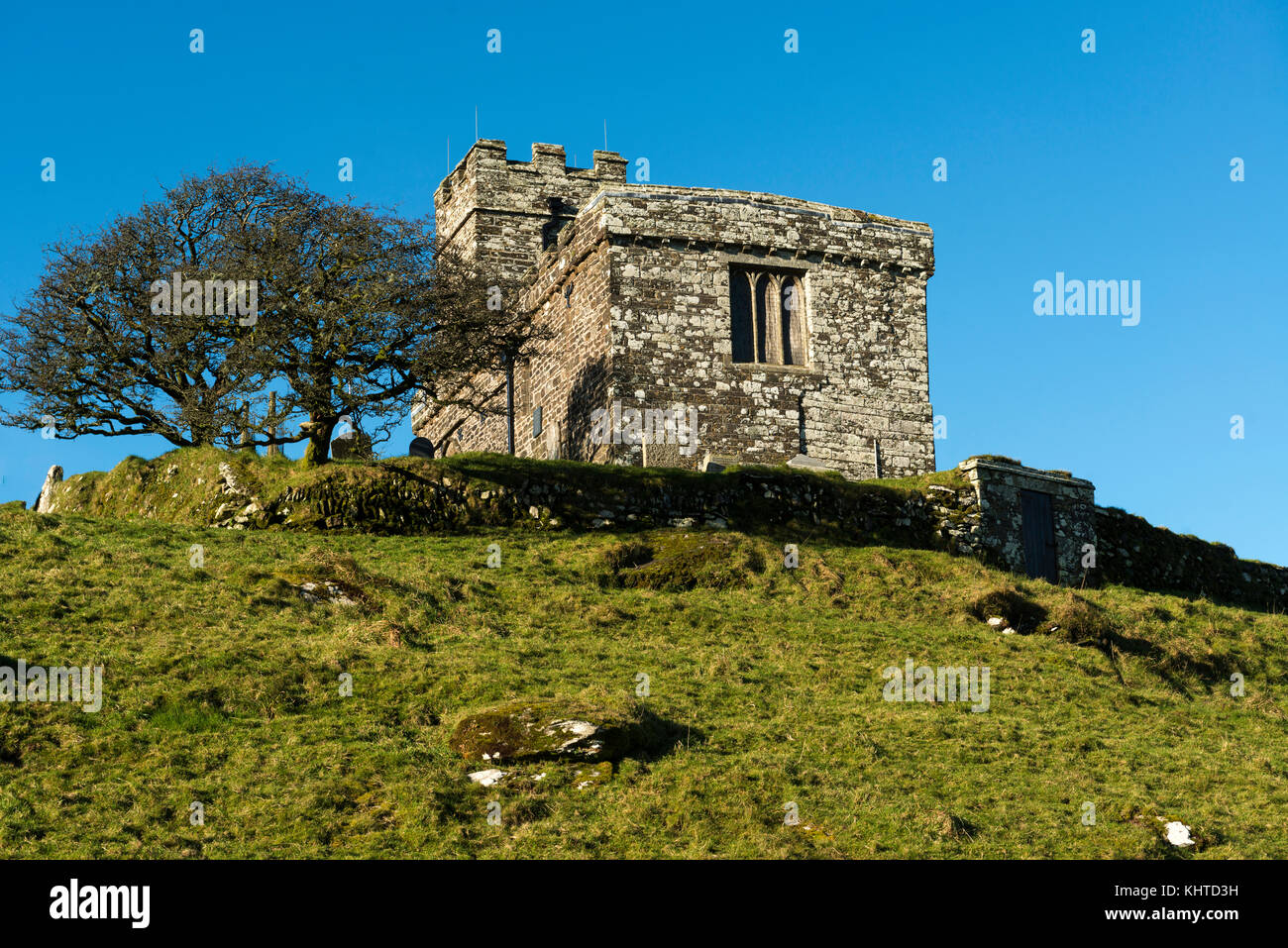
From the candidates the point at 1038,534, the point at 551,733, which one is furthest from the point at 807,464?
the point at 551,733

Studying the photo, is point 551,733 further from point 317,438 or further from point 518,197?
point 518,197

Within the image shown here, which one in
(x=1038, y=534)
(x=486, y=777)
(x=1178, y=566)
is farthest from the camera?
(x=1178, y=566)

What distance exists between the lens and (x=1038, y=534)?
109 feet

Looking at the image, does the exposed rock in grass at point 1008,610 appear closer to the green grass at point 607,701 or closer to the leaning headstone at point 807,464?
the green grass at point 607,701

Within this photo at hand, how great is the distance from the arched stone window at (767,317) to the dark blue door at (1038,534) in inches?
277

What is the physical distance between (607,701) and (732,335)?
19319mm

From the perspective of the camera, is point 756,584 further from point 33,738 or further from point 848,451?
point 33,738

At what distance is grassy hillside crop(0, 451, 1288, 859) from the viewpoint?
15133 mm

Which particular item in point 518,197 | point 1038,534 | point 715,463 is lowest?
point 1038,534

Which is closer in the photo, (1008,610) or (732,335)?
(1008,610)

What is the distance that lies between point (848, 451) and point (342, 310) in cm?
1364

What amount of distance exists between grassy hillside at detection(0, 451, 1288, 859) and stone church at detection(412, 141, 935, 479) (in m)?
6.58
